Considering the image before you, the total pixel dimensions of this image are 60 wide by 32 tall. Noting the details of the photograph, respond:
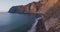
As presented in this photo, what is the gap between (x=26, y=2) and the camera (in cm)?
145

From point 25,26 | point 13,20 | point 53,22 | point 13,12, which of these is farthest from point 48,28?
point 13,12

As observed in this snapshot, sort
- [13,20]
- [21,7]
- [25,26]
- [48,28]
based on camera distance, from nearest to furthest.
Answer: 1. [48,28]
2. [25,26]
3. [13,20]
4. [21,7]

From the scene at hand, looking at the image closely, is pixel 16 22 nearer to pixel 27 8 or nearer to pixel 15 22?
pixel 15 22

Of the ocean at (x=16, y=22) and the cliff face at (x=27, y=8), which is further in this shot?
the cliff face at (x=27, y=8)

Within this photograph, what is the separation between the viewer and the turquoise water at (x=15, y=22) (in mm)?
1062

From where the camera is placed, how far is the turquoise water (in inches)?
41.8

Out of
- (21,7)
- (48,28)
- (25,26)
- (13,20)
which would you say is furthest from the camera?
(21,7)

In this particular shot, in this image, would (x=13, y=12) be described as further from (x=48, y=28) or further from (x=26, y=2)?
(x=48, y=28)

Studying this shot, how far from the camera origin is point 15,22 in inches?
48.5

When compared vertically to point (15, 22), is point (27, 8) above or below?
above

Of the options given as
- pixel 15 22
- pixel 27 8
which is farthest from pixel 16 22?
pixel 27 8

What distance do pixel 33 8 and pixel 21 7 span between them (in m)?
0.14

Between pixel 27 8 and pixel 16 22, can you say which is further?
pixel 27 8

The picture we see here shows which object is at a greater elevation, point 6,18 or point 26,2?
point 26,2
